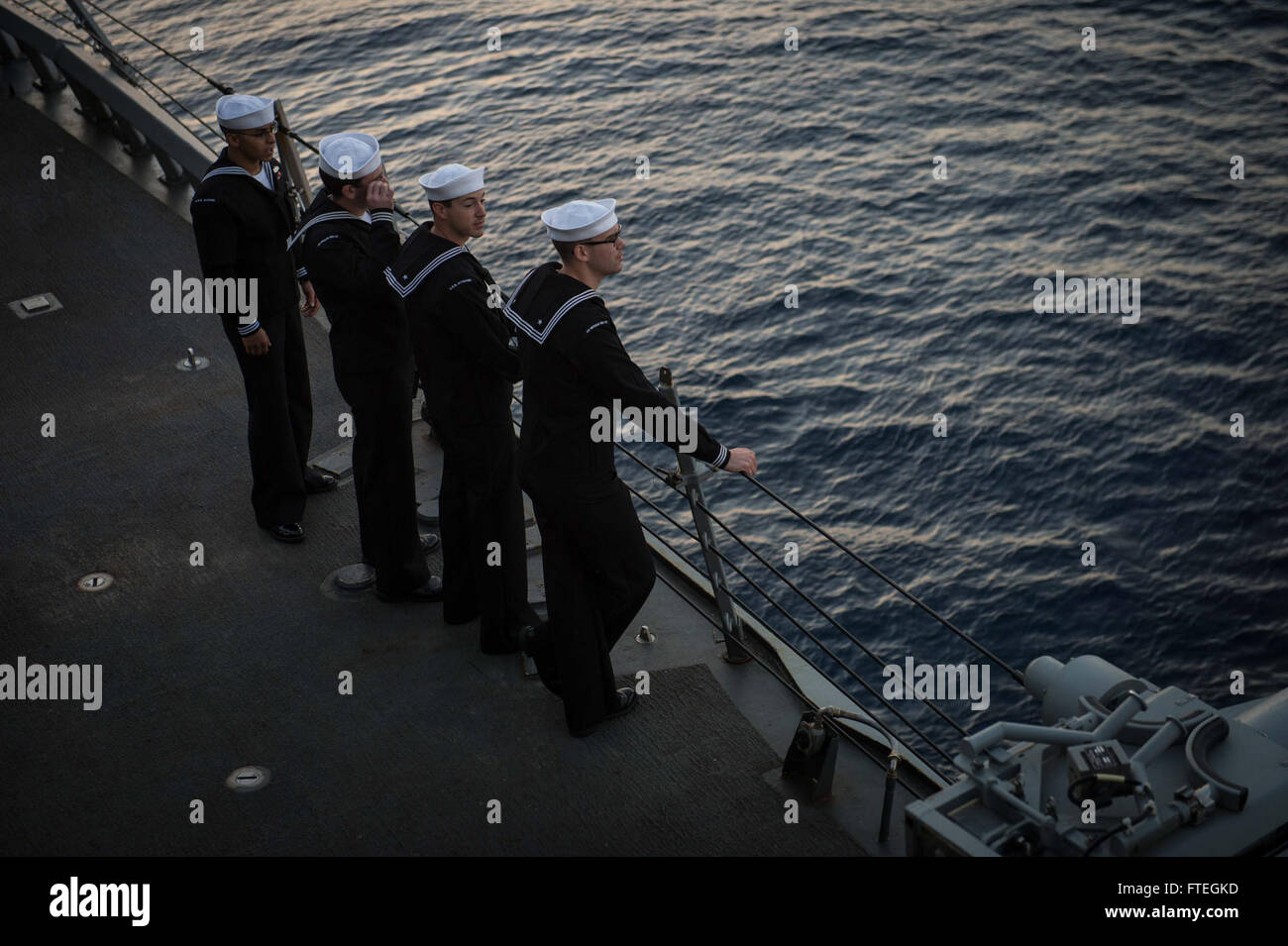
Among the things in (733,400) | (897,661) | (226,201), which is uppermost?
(226,201)

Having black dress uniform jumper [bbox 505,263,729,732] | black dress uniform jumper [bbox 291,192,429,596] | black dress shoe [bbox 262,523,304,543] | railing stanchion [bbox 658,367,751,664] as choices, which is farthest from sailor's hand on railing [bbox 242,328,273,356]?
railing stanchion [bbox 658,367,751,664]

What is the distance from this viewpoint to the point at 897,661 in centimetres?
1094

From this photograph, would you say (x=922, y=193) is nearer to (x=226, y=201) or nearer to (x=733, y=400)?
A: (x=733, y=400)

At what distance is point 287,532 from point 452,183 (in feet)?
6.98

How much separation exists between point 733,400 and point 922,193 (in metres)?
4.49

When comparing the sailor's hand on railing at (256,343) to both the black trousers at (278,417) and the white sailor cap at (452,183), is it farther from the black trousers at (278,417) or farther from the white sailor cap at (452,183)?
the white sailor cap at (452,183)

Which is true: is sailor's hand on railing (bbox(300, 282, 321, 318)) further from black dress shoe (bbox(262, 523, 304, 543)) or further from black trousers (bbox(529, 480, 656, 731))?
black trousers (bbox(529, 480, 656, 731))

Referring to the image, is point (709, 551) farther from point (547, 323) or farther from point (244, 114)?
point (244, 114)

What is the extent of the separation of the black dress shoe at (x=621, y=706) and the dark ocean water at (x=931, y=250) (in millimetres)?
5891

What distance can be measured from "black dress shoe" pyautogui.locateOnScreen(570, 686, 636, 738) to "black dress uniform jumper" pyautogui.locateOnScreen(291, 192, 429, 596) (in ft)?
3.73

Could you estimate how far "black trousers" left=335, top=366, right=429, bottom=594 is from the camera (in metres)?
5.55

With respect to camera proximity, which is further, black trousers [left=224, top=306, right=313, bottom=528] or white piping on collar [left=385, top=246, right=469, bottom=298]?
black trousers [left=224, top=306, right=313, bottom=528]

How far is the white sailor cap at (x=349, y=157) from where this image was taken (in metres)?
5.29
